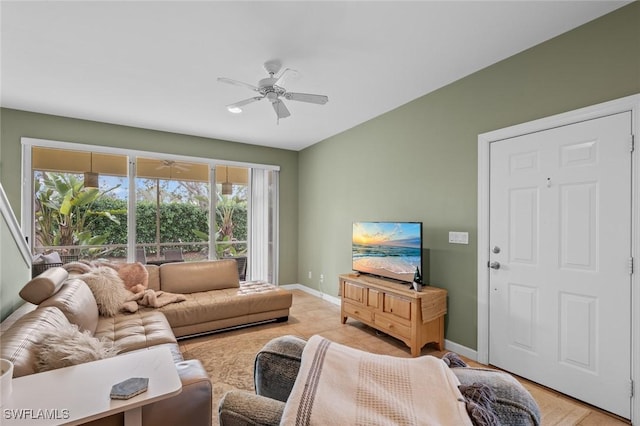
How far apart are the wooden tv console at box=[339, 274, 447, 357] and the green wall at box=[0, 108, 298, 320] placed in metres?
2.60

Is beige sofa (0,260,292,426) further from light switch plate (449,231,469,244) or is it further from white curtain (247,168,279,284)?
light switch plate (449,231,469,244)

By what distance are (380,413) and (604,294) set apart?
2381 millimetres

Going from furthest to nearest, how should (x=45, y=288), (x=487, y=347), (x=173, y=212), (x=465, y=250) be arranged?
(x=173, y=212)
(x=465, y=250)
(x=487, y=347)
(x=45, y=288)

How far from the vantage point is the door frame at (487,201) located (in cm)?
193

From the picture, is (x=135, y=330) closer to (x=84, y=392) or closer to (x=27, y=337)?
(x=27, y=337)

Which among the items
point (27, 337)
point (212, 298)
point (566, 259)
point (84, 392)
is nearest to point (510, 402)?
point (84, 392)

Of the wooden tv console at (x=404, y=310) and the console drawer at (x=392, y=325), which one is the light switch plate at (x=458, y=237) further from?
the console drawer at (x=392, y=325)

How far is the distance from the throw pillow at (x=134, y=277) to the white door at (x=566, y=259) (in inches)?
149

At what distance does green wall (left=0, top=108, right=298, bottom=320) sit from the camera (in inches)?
147

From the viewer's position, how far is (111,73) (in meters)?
2.87

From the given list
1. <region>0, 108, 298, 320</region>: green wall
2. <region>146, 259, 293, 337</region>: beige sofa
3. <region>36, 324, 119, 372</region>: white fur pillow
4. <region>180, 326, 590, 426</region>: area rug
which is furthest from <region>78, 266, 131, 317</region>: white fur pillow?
<region>36, 324, 119, 372</region>: white fur pillow

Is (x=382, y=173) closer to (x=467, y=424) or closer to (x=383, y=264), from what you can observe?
(x=383, y=264)

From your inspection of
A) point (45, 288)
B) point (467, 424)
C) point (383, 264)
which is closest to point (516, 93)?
point (383, 264)

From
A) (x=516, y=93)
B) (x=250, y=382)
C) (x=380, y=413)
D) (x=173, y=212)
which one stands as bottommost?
(x=250, y=382)
